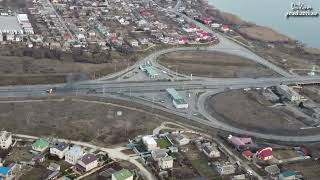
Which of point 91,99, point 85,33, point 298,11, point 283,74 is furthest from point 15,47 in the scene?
point 298,11

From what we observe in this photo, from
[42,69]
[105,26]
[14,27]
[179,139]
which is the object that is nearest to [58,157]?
[179,139]

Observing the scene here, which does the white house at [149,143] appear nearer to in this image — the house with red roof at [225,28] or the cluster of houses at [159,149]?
the cluster of houses at [159,149]

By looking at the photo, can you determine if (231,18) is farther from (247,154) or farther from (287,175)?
(287,175)

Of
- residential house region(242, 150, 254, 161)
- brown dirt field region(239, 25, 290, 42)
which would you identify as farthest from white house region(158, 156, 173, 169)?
brown dirt field region(239, 25, 290, 42)

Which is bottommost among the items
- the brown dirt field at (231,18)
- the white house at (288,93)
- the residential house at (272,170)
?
the residential house at (272,170)

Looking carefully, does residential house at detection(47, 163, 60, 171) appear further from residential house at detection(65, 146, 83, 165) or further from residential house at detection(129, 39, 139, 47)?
residential house at detection(129, 39, 139, 47)

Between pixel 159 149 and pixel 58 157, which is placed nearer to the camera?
pixel 58 157

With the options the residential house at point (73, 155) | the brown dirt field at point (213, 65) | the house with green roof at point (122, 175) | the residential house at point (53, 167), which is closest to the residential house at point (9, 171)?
the residential house at point (53, 167)
